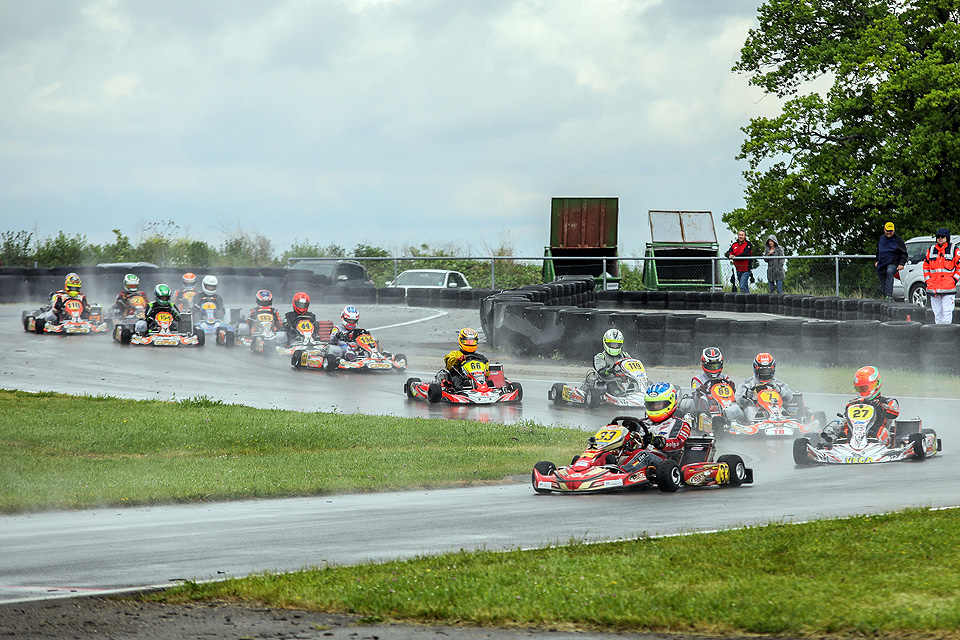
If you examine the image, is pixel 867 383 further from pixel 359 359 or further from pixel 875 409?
pixel 359 359

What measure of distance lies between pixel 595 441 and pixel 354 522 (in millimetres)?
2957

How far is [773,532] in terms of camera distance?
8.05 metres

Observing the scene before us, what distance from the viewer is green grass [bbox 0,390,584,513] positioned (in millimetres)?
10906

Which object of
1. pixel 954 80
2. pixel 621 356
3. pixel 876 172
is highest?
pixel 954 80

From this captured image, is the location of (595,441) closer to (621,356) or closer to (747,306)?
(621,356)

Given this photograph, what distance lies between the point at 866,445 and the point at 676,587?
21.5 feet

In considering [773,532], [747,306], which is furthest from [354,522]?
[747,306]

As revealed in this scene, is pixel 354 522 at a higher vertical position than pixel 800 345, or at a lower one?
lower

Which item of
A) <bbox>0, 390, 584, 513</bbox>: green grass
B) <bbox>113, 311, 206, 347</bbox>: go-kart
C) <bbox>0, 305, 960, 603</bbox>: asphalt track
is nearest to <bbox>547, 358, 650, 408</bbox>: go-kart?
<bbox>0, 305, 960, 603</bbox>: asphalt track

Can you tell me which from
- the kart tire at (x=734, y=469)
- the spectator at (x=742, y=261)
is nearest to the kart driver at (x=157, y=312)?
the spectator at (x=742, y=261)

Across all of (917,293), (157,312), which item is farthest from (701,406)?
(157,312)

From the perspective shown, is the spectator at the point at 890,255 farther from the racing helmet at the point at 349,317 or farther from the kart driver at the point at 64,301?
the kart driver at the point at 64,301

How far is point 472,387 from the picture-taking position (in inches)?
701

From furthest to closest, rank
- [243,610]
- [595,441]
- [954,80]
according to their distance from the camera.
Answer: [954,80]
[595,441]
[243,610]
